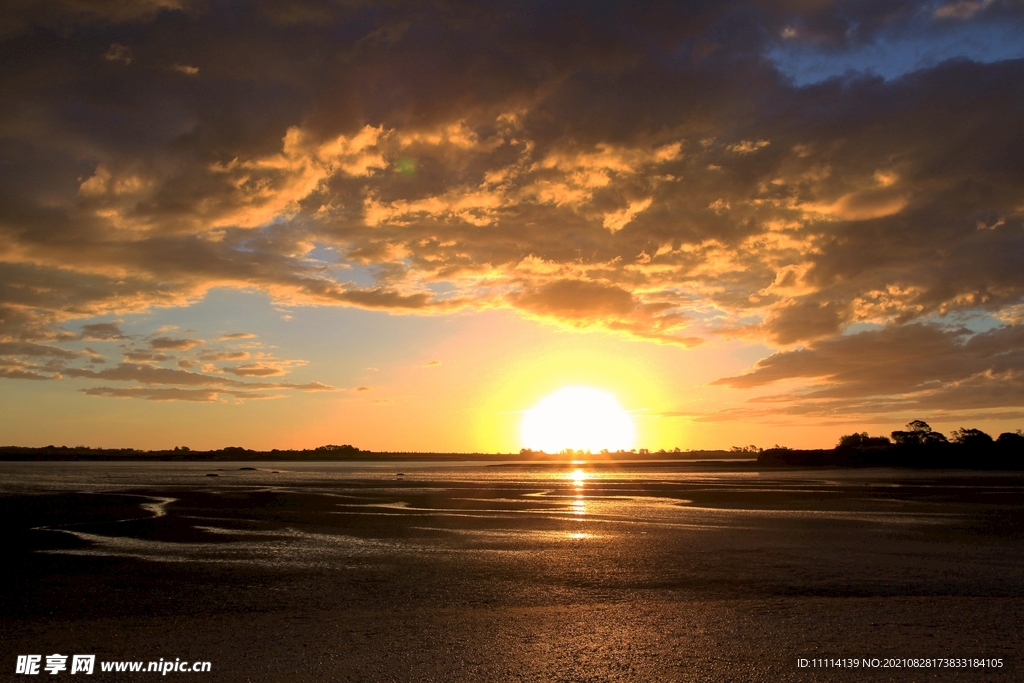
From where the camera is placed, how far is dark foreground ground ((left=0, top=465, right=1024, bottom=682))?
29.7ft

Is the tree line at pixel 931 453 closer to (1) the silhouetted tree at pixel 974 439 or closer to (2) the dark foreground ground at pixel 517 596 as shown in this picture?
(1) the silhouetted tree at pixel 974 439

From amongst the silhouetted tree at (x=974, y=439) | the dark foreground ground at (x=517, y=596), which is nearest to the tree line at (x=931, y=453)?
the silhouetted tree at (x=974, y=439)

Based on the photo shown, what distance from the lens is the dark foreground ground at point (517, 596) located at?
9.06 m

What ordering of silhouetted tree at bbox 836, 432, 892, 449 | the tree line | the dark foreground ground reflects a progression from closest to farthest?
1. the dark foreground ground
2. the tree line
3. silhouetted tree at bbox 836, 432, 892, 449

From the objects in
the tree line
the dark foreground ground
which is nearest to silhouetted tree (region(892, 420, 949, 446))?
the tree line

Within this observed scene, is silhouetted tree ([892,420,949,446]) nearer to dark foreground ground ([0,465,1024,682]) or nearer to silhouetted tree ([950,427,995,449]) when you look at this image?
silhouetted tree ([950,427,995,449])

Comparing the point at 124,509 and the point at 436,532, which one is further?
the point at 124,509

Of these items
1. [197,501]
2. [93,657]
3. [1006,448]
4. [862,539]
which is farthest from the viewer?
[1006,448]

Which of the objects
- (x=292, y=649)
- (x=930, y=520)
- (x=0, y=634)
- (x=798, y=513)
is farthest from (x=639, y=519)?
(x=0, y=634)

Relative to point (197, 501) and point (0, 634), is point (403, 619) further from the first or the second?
point (197, 501)

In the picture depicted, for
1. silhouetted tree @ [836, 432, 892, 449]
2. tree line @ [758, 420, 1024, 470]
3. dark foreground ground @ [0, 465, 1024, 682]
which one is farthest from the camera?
silhouetted tree @ [836, 432, 892, 449]

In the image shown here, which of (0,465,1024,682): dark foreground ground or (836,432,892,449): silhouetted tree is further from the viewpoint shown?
(836,432,892,449): silhouetted tree

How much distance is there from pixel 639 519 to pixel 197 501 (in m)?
23.9

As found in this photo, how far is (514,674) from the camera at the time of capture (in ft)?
Result: 27.9
